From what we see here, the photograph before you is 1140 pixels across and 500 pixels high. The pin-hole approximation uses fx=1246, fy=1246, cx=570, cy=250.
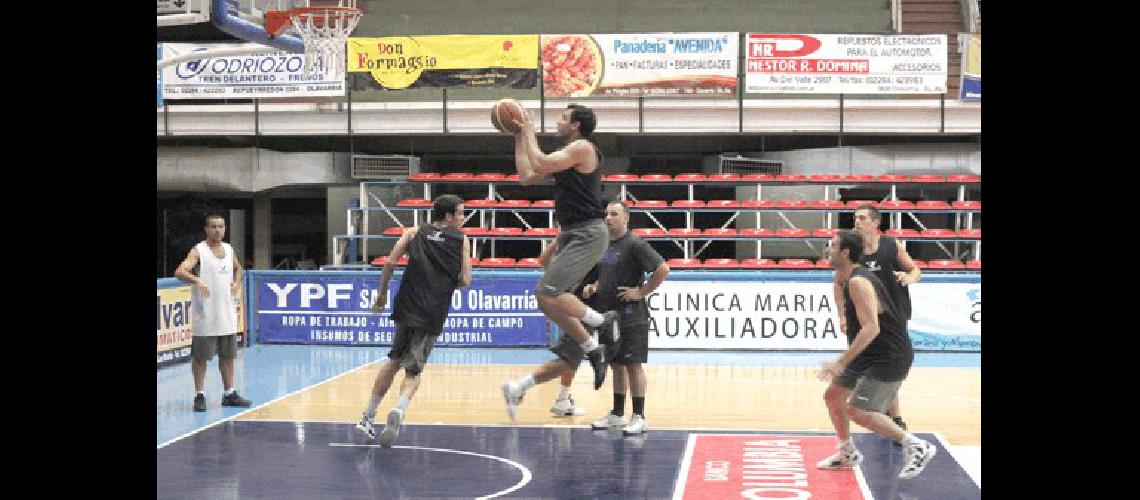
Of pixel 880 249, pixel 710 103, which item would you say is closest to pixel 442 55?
pixel 710 103

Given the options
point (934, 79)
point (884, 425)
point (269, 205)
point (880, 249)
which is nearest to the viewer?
point (884, 425)

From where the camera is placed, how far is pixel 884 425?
8.16 metres

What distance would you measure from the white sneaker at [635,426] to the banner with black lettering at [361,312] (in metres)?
7.71

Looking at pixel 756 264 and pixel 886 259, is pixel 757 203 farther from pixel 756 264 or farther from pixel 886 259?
pixel 886 259

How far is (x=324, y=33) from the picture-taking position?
21766 millimetres

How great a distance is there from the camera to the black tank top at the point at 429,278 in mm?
9586

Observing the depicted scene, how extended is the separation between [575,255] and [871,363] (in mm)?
2181

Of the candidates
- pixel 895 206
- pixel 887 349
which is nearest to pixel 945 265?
pixel 895 206

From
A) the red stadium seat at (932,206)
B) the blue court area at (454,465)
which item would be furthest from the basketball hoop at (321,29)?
the blue court area at (454,465)

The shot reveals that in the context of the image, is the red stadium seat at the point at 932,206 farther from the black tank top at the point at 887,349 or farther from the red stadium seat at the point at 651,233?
the black tank top at the point at 887,349

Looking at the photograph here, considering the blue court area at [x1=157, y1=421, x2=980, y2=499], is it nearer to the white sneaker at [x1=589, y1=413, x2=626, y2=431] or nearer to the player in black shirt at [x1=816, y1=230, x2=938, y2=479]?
the white sneaker at [x1=589, y1=413, x2=626, y2=431]

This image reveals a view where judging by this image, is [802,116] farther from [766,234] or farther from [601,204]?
[601,204]
